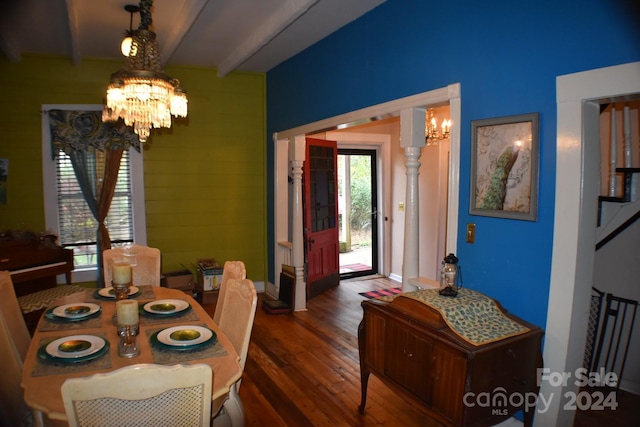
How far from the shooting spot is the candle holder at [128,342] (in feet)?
6.40

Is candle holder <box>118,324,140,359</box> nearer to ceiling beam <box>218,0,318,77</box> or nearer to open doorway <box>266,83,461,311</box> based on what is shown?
open doorway <box>266,83,461,311</box>

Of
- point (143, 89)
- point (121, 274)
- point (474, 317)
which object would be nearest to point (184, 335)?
point (121, 274)

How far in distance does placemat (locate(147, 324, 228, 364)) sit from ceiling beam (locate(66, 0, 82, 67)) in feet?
8.61

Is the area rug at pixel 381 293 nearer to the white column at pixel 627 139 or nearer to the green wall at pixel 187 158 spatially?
the green wall at pixel 187 158

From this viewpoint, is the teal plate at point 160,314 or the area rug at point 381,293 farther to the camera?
the area rug at point 381,293

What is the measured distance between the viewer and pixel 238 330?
2.34 meters

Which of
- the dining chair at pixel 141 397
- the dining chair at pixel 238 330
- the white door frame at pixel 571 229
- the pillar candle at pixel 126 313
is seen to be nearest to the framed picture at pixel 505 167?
the white door frame at pixel 571 229

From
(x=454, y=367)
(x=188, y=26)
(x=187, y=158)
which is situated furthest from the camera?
(x=187, y=158)

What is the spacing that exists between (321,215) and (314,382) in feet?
8.70

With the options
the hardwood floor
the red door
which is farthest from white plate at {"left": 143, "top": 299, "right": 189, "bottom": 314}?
the red door

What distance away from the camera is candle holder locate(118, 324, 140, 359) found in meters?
1.95

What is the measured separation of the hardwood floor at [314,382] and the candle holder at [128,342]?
1044 millimetres

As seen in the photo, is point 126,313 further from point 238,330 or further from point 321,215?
point 321,215

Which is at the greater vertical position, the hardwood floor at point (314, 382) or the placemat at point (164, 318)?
the placemat at point (164, 318)
